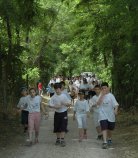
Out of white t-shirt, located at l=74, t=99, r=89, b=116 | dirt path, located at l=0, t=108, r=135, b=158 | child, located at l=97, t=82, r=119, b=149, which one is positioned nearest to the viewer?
dirt path, located at l=0, t=108, r=135, b=158

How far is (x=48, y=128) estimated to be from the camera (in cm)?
1867

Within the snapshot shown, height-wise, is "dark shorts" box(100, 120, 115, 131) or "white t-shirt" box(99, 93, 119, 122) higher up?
"white t-shirt" box(99, 93, 119, 122)

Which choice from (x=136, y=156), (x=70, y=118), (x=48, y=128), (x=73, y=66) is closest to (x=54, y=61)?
(x=73, y=66)

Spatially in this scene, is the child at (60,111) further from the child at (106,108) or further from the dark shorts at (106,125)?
the dark shorts at (106,125)

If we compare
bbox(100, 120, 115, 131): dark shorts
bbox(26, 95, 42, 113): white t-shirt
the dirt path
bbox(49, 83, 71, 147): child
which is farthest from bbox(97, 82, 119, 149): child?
bbox(26, 95, 42, 113): white t-shirt

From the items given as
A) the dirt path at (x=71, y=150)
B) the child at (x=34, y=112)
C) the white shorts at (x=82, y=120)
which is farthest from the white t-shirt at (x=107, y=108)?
the child at (x=34, y=112)

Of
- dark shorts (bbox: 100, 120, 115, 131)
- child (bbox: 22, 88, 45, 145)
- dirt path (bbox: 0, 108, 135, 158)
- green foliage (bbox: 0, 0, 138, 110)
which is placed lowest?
dirt path (bbox: 0, 108, 135, 158)

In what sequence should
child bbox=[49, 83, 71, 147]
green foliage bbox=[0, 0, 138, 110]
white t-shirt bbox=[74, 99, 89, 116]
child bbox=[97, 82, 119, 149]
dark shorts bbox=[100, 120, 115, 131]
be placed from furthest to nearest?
green foliage bbox=[0, 0, 138, 110] → white t-shirt bbox=[74, 99, 89, 116] → child bbox=[49, 83, 71, 147] → child bbox=[97, 82, 119, 149] → dark shorts bbox=[100, 120, 115, 131]

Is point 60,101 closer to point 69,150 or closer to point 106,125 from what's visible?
point 106,125

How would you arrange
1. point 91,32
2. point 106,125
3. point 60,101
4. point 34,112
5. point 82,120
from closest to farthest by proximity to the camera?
1. point 106,125
2. point 60,101
3. point 34,112
4. point 82,120
5. point 91,32

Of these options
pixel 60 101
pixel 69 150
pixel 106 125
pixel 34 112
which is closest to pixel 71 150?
pixel 69 150

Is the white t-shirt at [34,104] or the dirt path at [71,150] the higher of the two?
the white t-shirt at [34,104]

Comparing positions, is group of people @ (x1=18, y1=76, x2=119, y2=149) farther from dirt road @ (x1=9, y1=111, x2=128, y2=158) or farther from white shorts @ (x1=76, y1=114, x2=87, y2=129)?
dirt road @ (x1=9, y1=111, x2=128, y2=158)

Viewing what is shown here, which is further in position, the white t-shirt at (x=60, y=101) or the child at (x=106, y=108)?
the white t-shirt at (x=60, y=101)
